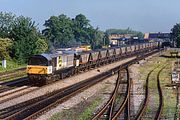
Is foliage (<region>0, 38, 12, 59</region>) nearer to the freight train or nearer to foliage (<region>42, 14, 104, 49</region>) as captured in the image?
the freight train

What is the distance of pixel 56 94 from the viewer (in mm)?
28797

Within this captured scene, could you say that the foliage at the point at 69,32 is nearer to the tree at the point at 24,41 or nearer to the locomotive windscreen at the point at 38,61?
the tree at the point at 24,41

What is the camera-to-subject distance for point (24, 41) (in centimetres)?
5938

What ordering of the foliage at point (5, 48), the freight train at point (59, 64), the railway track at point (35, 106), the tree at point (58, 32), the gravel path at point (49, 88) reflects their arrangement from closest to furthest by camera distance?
1. the railway track at point (35, 106)
2. the gravel path at point (49, 88)
3. the freight train at point (59, 64)
4. the foliage at point (5, 48)
5. the tree at point (58, 32)

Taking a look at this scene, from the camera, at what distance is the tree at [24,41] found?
5747 cm

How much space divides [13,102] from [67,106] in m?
3.62

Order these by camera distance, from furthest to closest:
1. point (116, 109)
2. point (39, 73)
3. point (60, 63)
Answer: point (60, 63) < point (39, 73) < point (116, 109)

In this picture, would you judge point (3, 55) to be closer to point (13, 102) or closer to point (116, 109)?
point (13, 102)

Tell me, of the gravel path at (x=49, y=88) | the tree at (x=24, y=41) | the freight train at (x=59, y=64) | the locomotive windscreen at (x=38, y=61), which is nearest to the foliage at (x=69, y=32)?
the tree at (x=24, y=41)

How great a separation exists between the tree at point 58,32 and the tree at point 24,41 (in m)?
55.1

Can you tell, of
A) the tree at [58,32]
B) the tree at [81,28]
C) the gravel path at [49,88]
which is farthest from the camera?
the tree at [81,28]

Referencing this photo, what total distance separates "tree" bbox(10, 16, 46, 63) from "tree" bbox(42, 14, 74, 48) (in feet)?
181

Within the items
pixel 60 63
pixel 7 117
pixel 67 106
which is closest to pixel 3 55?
pixel 60 63

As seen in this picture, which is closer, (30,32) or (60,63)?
(60,63)
